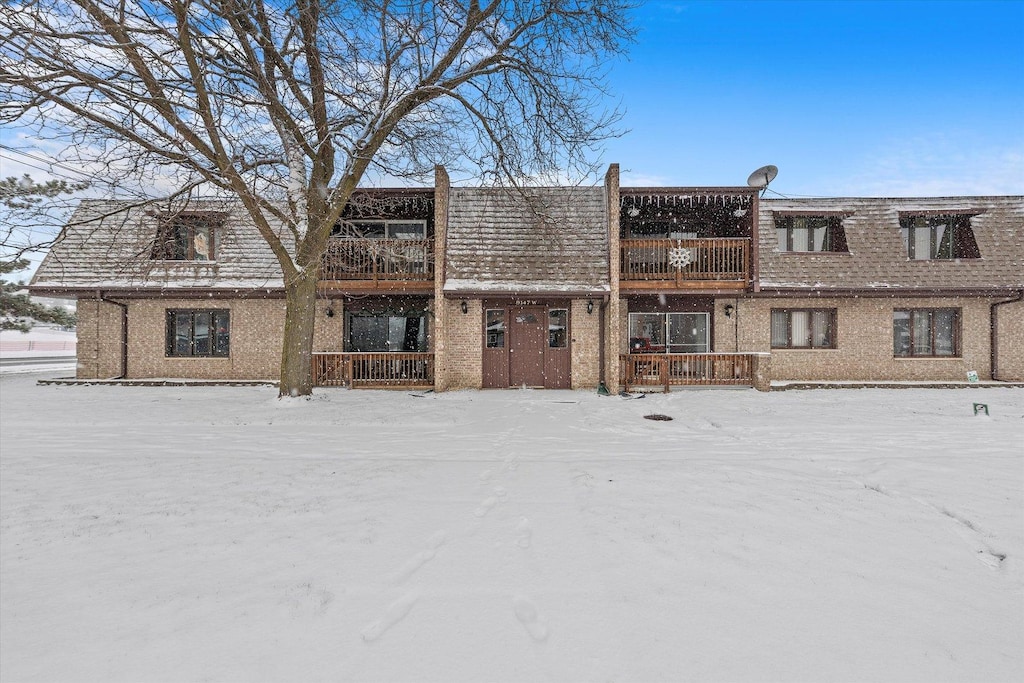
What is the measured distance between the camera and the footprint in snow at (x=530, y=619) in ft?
8.26

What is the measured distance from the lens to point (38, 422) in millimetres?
8258

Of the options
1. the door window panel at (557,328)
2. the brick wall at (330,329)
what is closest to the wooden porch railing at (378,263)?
the brick wall at (330,329)

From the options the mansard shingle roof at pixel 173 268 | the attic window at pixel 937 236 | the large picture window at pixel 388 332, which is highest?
the attic window at pixel 937 236

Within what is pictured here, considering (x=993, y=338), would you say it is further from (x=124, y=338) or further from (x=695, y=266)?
(x=124, y=338)

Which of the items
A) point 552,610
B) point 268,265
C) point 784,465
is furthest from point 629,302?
point 552,610

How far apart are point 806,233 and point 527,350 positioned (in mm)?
10268

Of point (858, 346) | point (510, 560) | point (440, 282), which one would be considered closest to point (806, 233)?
point (858, 346)

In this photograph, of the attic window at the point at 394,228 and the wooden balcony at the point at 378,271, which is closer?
the wooden balcony at the point at 378,271

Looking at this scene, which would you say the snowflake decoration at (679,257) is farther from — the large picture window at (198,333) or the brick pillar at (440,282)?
the large picture window at (198,333)

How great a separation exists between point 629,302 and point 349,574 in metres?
12.7

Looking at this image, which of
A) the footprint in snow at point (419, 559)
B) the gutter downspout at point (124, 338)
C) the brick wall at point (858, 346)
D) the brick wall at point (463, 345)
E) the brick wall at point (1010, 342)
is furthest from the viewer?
the gutter downspout at point (124, 338)

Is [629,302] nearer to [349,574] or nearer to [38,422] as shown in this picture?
[349,574]

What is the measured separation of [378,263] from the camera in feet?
44.3

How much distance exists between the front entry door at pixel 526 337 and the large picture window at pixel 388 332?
10.2ft
